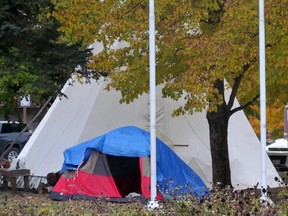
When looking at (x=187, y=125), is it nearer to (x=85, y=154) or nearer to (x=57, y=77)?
(x=85, y=154)

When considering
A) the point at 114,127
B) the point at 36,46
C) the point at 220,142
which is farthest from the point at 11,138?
the point at 36,46

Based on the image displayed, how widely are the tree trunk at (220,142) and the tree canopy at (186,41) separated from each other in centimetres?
80

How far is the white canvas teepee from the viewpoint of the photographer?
2022 centimetres

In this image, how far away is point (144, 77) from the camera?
15.7m

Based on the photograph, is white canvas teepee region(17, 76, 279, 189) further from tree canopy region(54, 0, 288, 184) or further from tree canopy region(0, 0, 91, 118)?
tree canopy region(0, 0, 91, 118)

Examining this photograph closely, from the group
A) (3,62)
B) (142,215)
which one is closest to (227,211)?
(142,215)

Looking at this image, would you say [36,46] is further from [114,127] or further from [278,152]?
[278,152]

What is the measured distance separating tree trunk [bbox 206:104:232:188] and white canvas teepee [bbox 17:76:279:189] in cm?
229

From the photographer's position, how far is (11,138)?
32031mm

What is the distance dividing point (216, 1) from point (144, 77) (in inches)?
80.6

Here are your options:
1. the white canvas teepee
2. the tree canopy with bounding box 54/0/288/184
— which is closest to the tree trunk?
the tree canopy with bounding box 54/0/288/184

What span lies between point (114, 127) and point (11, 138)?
490 inches

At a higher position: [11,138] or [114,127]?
[11,138]

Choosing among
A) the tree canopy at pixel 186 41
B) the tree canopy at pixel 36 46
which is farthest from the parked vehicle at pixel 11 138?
the tree canopy at pixel 36 46
